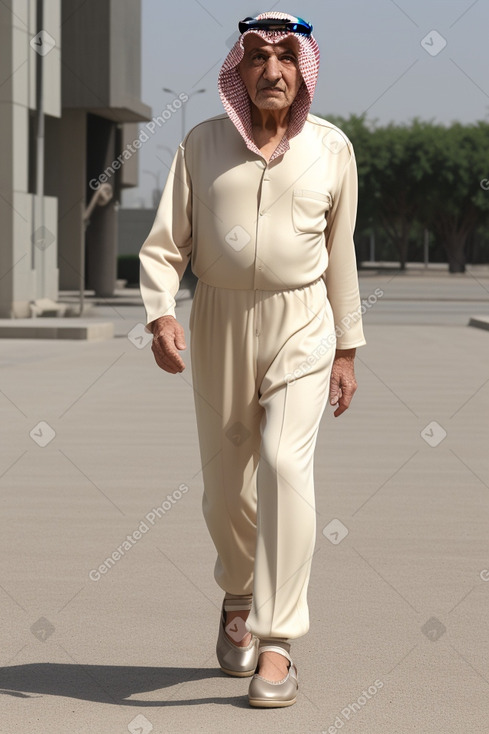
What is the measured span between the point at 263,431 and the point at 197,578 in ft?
5.62

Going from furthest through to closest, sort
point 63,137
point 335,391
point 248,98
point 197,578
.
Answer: point 63,137 < point 197,578 < point 335,391 < point 248,98

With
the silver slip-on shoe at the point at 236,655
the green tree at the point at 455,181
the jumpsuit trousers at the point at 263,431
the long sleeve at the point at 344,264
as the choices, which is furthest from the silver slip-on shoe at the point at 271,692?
the green tree at the point at 455,181

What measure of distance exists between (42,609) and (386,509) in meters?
2.70

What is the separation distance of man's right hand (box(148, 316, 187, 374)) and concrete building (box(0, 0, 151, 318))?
2338 cm

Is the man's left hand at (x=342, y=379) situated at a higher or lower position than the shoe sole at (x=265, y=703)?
higher

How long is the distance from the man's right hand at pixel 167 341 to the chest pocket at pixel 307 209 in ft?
1.66

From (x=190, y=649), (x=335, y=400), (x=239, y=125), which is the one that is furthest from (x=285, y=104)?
(x=190, y=649)

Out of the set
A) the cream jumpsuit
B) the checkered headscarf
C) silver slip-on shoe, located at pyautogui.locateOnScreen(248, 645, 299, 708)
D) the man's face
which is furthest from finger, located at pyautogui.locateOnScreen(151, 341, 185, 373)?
silver slip-on shoe, located at pyautogui.locateOnScreen(248, 645, 299, 708)

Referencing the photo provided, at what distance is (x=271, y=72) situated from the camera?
178 inches

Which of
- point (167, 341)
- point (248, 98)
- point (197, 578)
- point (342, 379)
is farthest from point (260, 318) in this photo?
point (197, 578)

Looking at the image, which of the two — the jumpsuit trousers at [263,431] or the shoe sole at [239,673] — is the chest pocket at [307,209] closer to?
the jumpsuit trousers at [263,431]

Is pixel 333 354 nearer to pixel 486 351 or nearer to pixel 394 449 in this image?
pixel 394 449

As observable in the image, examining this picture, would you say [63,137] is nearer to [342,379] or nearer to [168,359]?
[342,379]

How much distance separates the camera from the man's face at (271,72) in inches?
178
